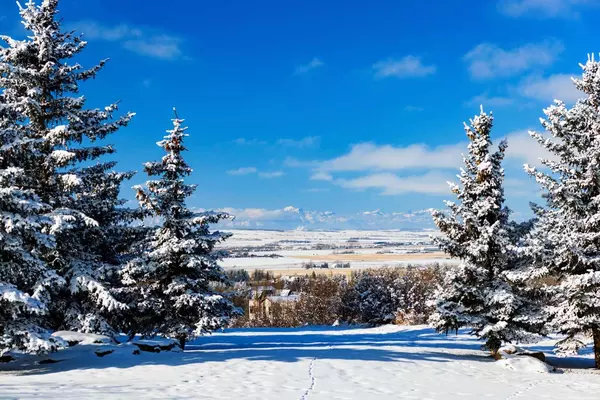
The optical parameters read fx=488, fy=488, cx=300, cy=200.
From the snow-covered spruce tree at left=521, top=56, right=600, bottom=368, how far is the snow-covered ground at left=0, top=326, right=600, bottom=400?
2.08m

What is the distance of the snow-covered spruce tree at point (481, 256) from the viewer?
17859 mm

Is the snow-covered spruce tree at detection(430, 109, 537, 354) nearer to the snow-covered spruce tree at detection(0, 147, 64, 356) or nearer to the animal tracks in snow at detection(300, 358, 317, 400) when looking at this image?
the animal tracks in snow at detection(300, 358, 317, 400)

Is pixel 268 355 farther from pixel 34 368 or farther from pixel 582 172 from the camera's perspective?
pixel 582 172

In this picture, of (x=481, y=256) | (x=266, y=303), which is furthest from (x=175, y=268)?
(x=266, y=303)

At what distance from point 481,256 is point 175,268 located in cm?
1198

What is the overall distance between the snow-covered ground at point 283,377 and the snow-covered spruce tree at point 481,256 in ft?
4.26

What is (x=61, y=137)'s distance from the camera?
17.6m

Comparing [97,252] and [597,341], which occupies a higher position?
[97,252]

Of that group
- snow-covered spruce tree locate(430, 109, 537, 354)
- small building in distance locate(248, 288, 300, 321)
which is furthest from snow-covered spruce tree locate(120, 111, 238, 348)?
small building in distance locate(248, 288, 300, 321)

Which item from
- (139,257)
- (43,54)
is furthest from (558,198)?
(43,54)

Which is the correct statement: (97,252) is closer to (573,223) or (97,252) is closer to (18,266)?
(18,266)

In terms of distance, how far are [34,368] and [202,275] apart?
6.97 metres

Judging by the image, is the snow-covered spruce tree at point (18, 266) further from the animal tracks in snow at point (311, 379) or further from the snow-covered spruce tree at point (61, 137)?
the animal tracks in snow at point (311, 379)

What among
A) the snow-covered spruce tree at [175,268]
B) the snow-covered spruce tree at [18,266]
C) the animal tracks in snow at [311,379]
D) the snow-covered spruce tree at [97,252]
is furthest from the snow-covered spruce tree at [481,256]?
the snow-covered spruce tree at [18,266]
